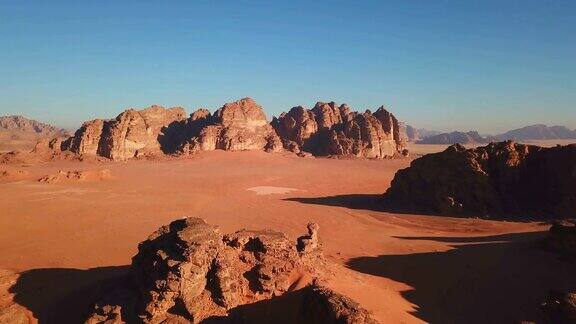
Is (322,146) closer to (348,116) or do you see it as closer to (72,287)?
(348,116)

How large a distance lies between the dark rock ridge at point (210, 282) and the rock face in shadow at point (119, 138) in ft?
134

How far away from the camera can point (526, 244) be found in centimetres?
1396

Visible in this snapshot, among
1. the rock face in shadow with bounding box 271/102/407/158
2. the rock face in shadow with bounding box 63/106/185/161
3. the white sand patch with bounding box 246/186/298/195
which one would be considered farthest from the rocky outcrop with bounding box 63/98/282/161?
the white sand patch with bounding box 246/186/298/195

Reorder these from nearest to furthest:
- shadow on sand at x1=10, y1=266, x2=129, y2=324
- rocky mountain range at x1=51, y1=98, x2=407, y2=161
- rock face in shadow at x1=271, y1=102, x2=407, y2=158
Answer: shadow on sand at x1=10, y1=266, x2=129, y2=324 → rocky mountain range at x1=51, y1=98, x2=407, y2=161 → rock face in shadow at x1=271, y1=102, x2=407, y2=158

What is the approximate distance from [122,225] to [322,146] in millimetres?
45880

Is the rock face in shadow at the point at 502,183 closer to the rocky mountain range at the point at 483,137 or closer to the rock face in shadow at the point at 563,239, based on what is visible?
the rock face in shadow at the point at 563,239

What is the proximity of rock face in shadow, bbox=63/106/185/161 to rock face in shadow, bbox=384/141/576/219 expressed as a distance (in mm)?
37203

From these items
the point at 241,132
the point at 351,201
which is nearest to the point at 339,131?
the point at 241,132

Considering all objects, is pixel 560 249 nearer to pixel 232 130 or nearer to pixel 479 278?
pixel 479 278

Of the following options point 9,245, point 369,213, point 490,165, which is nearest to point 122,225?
point 9,245

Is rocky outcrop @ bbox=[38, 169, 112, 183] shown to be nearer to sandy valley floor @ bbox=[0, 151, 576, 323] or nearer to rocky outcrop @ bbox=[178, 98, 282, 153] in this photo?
sandy valley floor @ bbox=[0, 151, 576, 323]

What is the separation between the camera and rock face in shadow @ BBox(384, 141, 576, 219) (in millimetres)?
→ 19844

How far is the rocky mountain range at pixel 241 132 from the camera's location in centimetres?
4869

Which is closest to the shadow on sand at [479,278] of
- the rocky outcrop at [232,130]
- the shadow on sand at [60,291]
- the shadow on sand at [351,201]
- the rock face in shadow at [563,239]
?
the rock face in shadow at [563,239]
